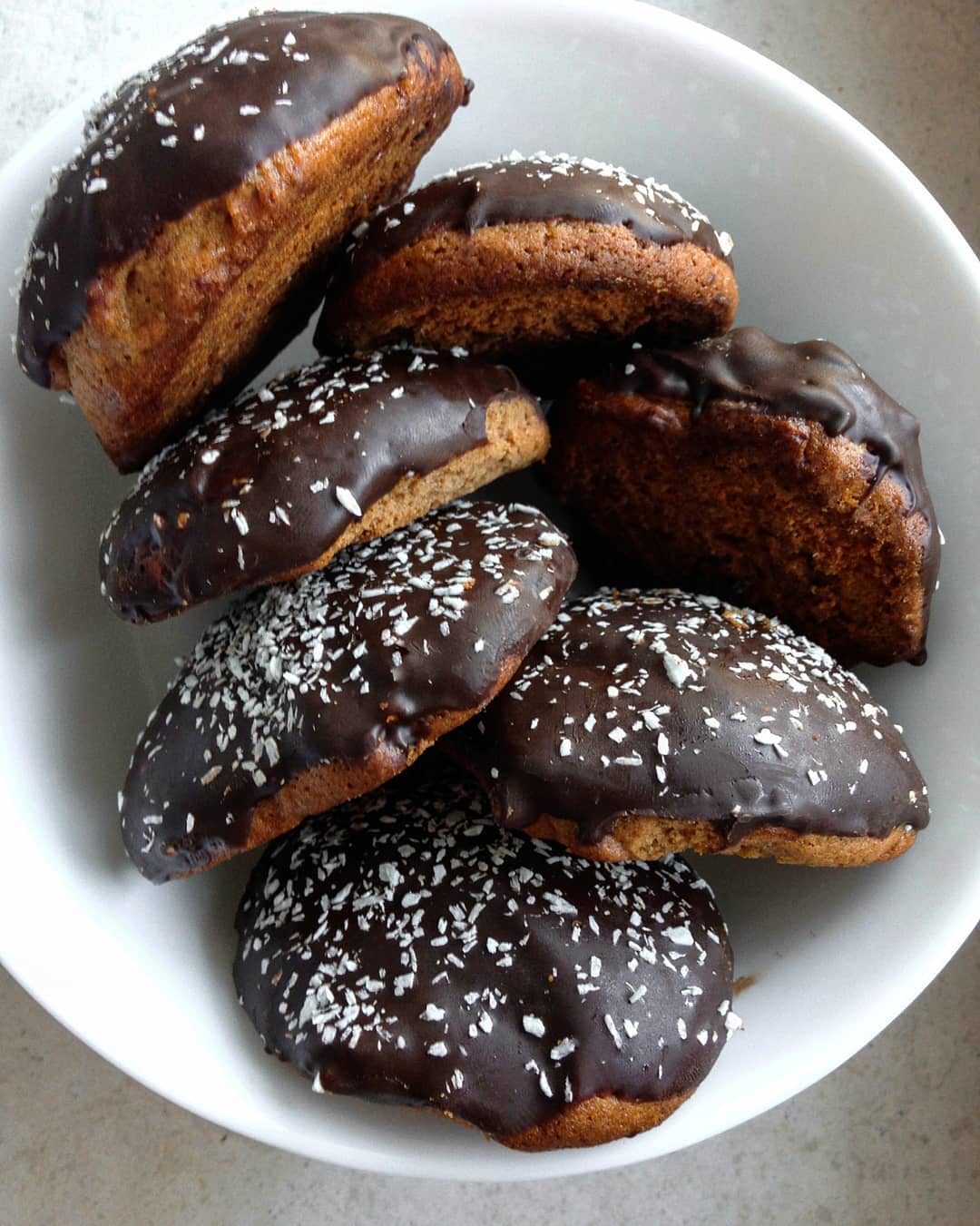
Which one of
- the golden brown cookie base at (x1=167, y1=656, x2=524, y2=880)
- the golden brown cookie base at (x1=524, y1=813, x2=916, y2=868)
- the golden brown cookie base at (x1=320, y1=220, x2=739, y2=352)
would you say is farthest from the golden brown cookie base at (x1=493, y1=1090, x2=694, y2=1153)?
the golden brown cookie base at (x1=320, y1=220, x2=739, y2=352)

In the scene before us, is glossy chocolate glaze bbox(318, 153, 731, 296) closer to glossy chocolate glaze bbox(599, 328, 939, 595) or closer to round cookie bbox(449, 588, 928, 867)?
glossy chocolate glaze bbox(599, 328, 939, 595)

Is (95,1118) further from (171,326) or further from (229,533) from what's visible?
(171,326)

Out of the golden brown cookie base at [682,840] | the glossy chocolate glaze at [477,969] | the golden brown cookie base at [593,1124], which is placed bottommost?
the golden brown cookie base at [593,1124]

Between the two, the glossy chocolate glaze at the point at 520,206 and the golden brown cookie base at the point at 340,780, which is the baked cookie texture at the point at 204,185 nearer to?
the glossy chocolate glaze at the point at 520,206

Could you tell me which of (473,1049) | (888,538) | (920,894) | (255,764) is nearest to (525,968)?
(473,1049)

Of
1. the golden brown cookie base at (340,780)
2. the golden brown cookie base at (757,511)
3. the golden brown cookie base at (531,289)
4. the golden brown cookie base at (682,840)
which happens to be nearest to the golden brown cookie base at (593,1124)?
the golden brown cookie base at (682,840)

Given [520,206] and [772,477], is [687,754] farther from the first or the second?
[520,206]
